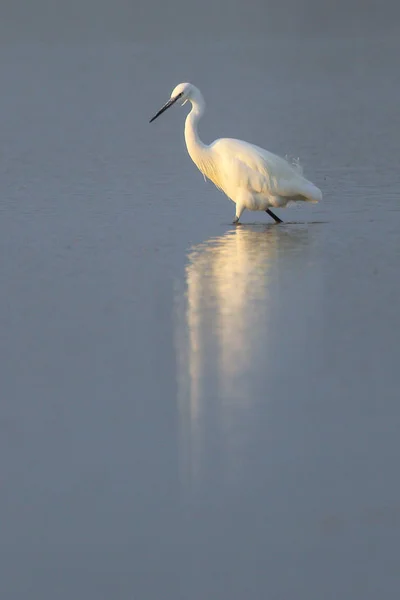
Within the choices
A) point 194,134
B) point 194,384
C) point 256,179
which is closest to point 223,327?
point 194,384

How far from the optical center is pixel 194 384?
725 centimetres

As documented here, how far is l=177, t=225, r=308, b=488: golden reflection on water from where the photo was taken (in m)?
6.74

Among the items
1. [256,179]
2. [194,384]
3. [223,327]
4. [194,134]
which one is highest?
[194,134]

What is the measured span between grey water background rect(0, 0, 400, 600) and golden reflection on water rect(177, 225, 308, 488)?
0.05ft

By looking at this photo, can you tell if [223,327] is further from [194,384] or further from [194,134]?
[194,134]

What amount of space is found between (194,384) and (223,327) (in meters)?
1.14

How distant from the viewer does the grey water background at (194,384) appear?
5277 mm

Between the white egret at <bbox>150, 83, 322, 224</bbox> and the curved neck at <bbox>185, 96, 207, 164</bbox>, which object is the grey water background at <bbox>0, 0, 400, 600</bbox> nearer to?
the white egret at <bbox>150, 83, 322, 224</bbox>

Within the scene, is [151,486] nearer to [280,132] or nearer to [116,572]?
[116,572]

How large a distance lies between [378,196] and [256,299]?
5013 mm

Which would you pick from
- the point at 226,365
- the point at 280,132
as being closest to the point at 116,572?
the point at 226,365

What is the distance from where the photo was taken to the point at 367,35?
2014 inches

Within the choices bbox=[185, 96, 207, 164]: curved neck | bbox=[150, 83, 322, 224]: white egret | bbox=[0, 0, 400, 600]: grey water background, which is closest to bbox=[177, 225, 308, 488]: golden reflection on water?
bbox=[0, 0, 400, 600]: grey water background

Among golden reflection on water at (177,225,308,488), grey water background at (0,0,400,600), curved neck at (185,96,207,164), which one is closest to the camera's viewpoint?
grey water background at (0,0,400,600)
